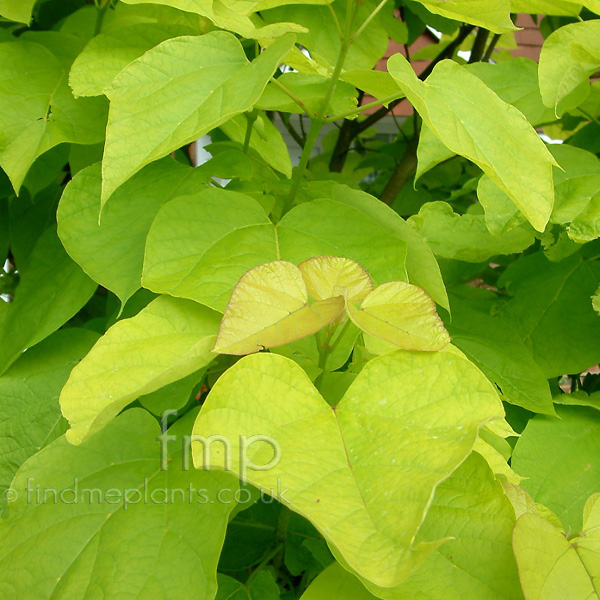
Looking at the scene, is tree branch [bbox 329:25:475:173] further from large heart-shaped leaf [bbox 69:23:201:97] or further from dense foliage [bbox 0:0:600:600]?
large heart-shaped leaf [bbox 69:23:201:97]

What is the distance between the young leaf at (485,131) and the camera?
1.45ft

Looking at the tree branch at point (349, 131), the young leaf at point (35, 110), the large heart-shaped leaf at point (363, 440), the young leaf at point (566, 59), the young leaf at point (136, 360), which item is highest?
the young leaf at point (566, 59)

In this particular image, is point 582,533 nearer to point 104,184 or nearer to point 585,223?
point 585,223

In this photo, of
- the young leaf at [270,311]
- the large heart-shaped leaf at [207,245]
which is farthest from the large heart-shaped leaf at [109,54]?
the young leaf at [270,311]

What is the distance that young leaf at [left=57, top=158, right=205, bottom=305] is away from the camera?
1.77 feet

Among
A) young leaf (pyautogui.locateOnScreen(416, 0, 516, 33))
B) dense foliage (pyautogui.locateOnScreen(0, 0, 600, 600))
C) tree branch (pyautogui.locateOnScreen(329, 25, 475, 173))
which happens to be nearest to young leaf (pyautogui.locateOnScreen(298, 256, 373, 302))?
dense foliage (pyautogui.locateOnScreen(0, 0, 600, 600))

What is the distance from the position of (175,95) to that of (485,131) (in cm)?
24

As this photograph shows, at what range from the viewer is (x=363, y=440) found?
0.39 metres

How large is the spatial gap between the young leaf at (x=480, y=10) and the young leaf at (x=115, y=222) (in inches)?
10.6

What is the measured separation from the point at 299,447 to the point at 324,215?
0.23 m

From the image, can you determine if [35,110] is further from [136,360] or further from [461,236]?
[461,236]

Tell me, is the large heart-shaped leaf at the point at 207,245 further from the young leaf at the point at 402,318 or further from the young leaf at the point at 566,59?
the young leaf at the point at 566,59

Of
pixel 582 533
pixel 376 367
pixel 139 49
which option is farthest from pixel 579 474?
pixel 139 49

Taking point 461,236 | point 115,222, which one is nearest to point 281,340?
point 115,222
